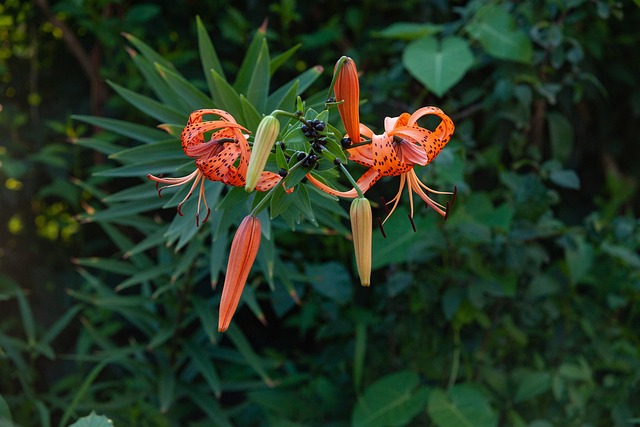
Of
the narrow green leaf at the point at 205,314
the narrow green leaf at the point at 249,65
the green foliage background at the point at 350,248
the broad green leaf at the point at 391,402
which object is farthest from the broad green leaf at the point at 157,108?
the broad green leaf at the point at 391,402

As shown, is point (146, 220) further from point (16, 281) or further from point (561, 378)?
point (561, 378)

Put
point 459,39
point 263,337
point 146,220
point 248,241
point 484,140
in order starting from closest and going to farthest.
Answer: point 248,241 → point 146,220 → point 459,39 → point 484,140 → point 263,337

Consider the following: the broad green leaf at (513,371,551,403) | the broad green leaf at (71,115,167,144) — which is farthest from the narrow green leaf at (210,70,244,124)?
the broad green leaf at (513,371,551,403)

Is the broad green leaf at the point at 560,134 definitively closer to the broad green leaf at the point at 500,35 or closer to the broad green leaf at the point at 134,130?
the broad green leaf at the point at 500,35

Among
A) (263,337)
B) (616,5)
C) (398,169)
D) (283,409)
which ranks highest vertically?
(398,169)

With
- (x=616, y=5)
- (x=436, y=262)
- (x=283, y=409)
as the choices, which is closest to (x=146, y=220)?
(x=283, y=409)
